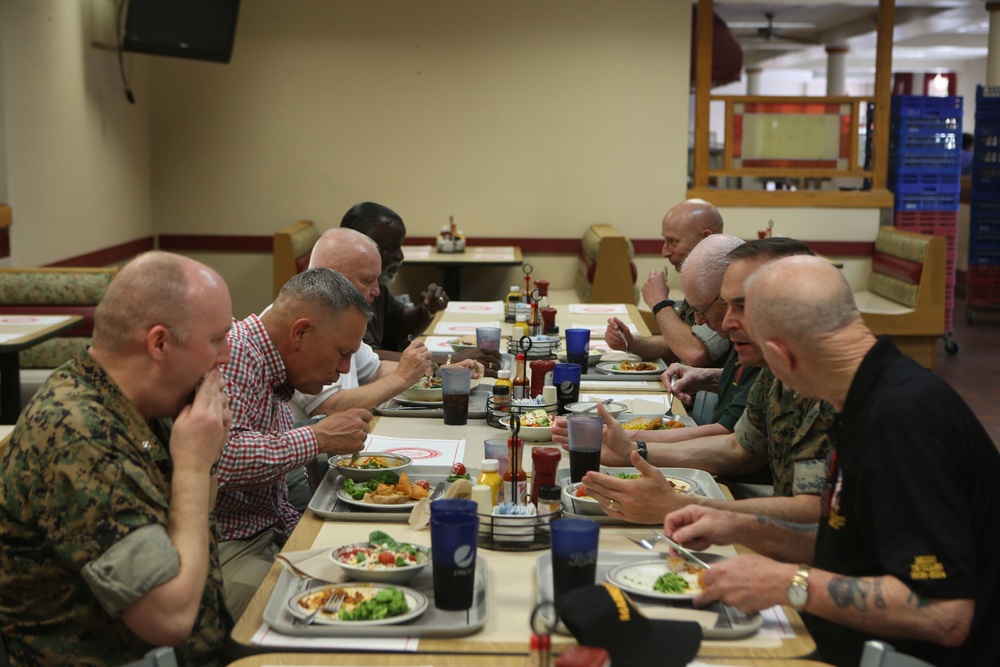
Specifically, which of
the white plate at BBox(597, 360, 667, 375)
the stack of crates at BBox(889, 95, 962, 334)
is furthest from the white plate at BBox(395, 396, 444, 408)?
the stack of crates at BBox(889, 95, 962, 334)

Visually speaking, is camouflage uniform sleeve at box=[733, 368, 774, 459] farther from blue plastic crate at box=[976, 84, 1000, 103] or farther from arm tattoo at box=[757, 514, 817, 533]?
blue plastic crate at box=[976, 84, 1000, 103]

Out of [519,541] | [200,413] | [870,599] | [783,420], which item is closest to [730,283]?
[783,420]

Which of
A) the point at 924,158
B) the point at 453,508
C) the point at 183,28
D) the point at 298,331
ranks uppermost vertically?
the point at 183,28

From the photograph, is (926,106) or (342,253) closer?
(342,253)

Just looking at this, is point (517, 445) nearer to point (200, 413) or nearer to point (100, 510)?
point (200, 413)

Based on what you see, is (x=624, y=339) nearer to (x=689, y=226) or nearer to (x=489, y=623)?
(x=689, y=226)

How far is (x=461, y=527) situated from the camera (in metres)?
1.74

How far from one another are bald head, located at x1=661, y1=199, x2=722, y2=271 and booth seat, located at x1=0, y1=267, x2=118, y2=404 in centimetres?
328

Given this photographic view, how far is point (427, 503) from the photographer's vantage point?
223cm

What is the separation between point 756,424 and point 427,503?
0.93 meters

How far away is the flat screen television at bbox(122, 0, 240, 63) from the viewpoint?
23.8 ft

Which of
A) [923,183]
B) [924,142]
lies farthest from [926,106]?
[923,183]

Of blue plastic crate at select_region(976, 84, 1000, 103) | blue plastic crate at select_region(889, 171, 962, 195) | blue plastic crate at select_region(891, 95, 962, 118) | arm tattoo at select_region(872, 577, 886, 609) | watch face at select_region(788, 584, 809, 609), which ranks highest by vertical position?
blue plastic crate at select_region(976, 84, 1000, 103)

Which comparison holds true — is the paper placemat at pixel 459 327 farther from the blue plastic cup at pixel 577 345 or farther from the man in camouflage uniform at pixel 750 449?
the man in camouflage uniform at pixel 750 449
